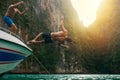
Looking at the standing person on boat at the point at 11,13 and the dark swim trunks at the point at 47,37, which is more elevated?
the standing person on boat at the point at 11,13

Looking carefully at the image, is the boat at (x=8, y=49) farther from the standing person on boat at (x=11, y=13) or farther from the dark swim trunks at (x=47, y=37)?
the dark swim trunks at (x=47, y=37)

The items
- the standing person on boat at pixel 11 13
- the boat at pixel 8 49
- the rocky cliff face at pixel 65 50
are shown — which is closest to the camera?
the boat at pixel 8 49

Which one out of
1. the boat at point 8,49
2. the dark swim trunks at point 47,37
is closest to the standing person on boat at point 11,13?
the boat at point 8,49

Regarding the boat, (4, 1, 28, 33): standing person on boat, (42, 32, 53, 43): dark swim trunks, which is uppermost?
(4, 1, 28, 33): standing person on boat

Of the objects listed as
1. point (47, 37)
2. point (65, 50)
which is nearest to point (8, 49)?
point (47, 37)

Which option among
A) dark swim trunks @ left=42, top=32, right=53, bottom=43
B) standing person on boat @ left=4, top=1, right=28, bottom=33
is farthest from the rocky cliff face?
dark swim trunks @ left=42, top=32, right=53, bottom=43

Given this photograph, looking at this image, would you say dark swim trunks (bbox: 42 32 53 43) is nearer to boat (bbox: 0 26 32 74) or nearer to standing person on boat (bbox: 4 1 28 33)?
boat (bbox: 0 26 32 74)

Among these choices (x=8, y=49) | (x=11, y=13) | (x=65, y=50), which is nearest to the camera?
(x=8, y=49)

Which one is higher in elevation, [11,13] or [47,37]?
[11,13]

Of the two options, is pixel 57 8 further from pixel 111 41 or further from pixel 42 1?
pixel 111 41

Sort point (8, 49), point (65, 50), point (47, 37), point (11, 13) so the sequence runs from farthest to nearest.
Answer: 1. point (65, 50)
2. point (11, 13)
3. point (47, 37)
4. point (8, 49)

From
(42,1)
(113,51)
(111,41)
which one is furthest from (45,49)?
(111,41)

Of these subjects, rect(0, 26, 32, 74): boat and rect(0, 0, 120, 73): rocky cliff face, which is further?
rect(0, 0, 120, 73): rocky cliff face

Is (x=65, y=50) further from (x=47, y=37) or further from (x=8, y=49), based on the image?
(x=8, y=49)
